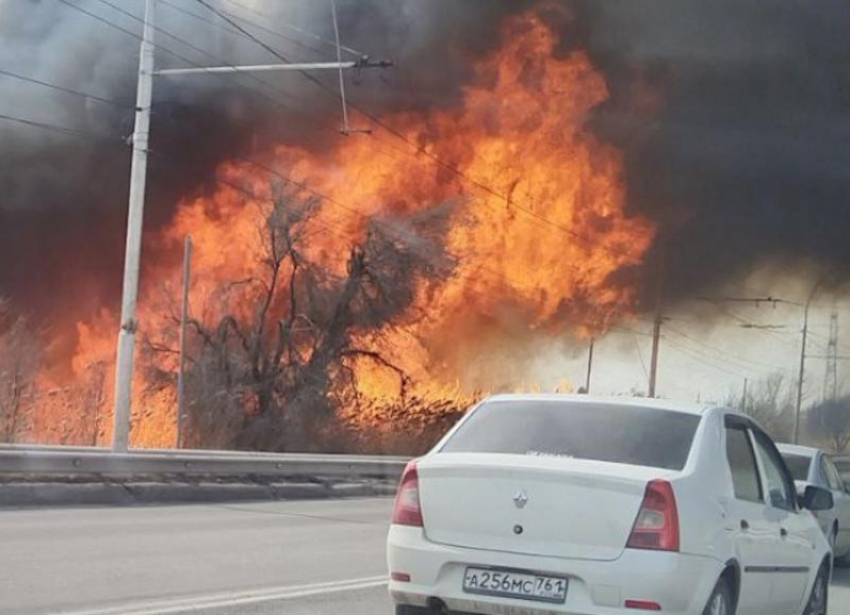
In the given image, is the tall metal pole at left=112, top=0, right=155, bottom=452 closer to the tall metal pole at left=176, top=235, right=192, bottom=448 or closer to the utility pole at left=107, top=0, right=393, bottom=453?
the utility pole at left=107, top=0, right=393, bottom=453

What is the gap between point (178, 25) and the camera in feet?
116

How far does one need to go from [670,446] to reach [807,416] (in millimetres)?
44574

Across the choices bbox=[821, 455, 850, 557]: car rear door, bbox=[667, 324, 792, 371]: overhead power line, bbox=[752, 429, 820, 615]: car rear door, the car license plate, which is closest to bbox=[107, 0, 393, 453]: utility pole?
bbox=[821, 455, 850, 557]: car rear door

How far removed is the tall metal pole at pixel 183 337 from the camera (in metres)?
37.3

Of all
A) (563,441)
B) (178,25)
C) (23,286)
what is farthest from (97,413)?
(563,441)

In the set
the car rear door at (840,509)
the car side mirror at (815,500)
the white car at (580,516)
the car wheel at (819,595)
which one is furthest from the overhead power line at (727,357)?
the white car at (580,516)

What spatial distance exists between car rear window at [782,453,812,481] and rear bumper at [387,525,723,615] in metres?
7.74

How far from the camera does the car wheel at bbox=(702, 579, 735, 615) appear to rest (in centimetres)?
654

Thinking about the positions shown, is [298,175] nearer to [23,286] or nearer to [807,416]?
[23,286]

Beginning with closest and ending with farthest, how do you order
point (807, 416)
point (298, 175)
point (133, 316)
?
point (133, 316) < point (298, 175) < point (807, 416)

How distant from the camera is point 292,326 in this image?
39.5 meters

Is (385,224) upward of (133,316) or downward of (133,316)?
upward

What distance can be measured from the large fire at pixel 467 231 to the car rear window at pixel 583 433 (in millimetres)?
29828

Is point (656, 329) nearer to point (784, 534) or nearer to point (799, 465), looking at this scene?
point (799, 465)
